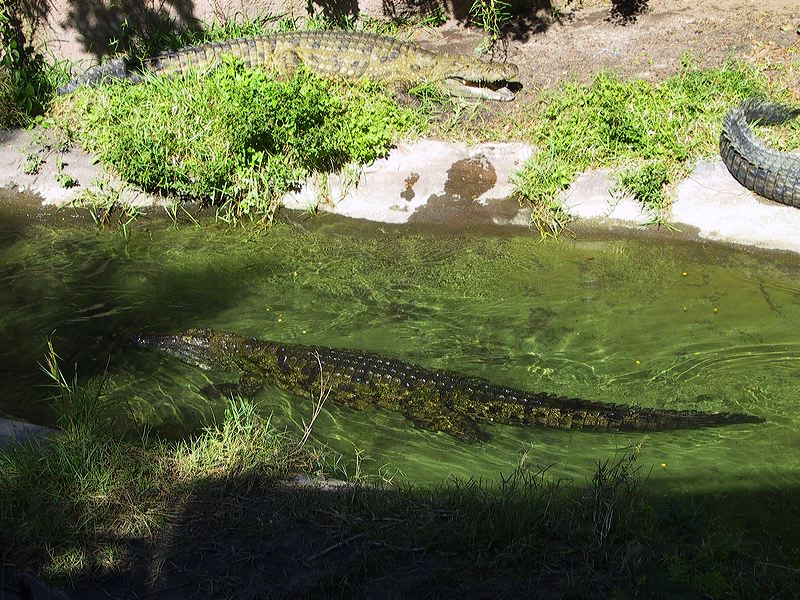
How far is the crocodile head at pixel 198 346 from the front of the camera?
4773 millimetres

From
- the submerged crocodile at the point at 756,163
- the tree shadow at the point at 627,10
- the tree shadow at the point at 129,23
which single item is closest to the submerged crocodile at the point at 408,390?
the submerged crocodile at the point at 756,163

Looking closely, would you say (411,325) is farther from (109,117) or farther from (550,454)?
(109,117)

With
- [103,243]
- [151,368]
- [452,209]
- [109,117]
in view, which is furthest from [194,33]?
[151,368]

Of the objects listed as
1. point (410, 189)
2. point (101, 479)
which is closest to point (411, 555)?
point (101, 479)

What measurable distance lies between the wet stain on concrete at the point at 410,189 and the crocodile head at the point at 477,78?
4.72 ft

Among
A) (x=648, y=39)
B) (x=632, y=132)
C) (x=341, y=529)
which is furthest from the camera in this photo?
(x=648, y=39)

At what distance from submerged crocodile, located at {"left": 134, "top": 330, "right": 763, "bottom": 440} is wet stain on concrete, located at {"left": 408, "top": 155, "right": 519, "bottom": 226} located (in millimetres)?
2168

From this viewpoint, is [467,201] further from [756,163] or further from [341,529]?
[341,529]

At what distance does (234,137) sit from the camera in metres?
6.36

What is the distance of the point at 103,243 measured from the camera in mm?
6238

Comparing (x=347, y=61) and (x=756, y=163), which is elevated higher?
(x=347, y=61)

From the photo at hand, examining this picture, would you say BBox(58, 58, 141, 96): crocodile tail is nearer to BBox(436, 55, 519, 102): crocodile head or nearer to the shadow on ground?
BBox(436, 55, 519, 102): crocodile head

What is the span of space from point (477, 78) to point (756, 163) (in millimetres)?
2714

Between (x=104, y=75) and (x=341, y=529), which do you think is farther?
(x=104, y=75)
